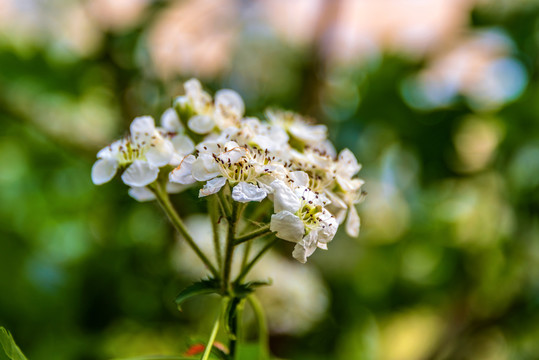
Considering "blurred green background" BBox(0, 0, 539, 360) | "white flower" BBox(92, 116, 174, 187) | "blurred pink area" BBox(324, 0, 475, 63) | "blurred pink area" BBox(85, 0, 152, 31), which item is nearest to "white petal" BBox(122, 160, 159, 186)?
"white flower" BBox(92, 116, 174, 187)

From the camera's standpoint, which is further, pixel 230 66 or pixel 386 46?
pixel 386 46

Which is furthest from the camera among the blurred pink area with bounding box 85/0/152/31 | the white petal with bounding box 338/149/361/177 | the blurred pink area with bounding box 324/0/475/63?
the blurred pink area with bounding box 324/0/475/63

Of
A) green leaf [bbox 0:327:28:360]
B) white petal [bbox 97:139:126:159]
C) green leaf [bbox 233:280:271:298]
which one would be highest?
white petal [bbox 97:139:126:159]

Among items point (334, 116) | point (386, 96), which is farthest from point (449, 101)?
point (334, 116)

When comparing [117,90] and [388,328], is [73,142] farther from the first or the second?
[388,328]

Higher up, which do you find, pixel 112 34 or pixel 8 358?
pixel 112 34

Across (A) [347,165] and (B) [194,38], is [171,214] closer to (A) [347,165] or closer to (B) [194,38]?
(A) [347,165]

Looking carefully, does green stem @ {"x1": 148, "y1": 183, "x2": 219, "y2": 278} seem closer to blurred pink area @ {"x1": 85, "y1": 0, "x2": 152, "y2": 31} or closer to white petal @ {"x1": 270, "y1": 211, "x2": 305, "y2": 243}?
white petal @ {"x1": 270, "y1": 211, "x2": 305, "y2": 243}

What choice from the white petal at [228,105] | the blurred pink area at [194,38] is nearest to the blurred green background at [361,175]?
the blurred pink area at [194,38]
